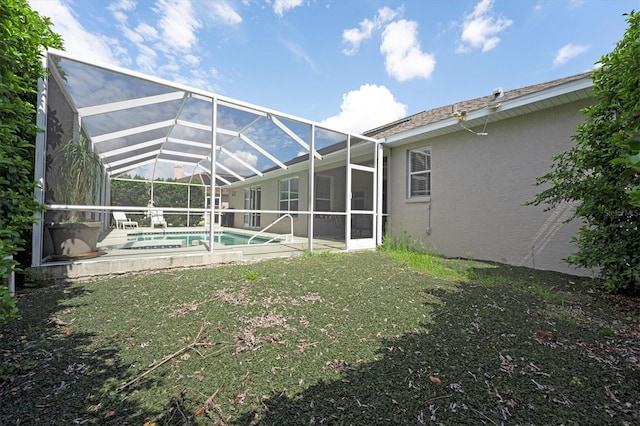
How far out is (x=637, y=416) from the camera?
1540 mm

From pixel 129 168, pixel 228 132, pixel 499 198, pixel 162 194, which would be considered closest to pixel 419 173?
pixel 499 198

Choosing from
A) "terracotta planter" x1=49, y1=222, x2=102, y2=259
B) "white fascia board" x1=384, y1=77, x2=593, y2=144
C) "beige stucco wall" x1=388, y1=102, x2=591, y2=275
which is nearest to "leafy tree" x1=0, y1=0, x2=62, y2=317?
"terracotta planter" x1=49, y1=222, x2=102, y2=259

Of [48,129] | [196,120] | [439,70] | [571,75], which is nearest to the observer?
[48,129]

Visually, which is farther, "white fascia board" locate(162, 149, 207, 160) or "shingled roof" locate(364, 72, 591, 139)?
"white fascia board" locate(162, 149, 207, 160)

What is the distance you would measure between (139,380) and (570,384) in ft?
9.35

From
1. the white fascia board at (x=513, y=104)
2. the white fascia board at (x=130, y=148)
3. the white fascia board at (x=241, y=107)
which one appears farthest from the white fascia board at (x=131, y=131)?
the white fascia board at (x=513, y=104)

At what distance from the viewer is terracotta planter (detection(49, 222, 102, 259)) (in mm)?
4004

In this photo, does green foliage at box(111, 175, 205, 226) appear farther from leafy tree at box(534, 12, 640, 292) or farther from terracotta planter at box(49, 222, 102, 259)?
leafy tree at box(534, 12, 640, 292)

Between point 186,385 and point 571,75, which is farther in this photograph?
point 571,75

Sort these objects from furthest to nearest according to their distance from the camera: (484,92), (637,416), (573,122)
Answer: (484,92) < (573,122) < (637,416)

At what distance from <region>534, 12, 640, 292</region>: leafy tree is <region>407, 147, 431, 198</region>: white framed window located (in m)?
3.60

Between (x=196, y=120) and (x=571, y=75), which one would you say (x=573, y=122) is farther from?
(x=196, y=120)

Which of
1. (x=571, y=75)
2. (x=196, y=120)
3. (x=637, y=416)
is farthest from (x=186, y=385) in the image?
(x=571, y=75)

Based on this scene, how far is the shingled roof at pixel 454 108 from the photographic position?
5.50 meters
